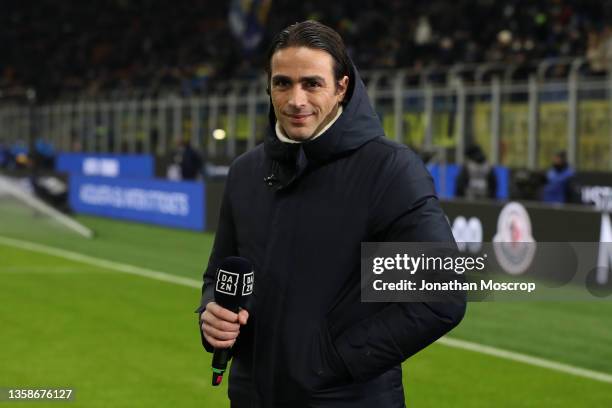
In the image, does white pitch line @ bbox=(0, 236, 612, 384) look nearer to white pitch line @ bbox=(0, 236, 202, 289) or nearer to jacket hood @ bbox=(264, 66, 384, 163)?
white pitch line @ bbox=(0, 236, 202, 289)

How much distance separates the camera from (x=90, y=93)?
4575 cm

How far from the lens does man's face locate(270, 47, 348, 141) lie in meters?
2.91

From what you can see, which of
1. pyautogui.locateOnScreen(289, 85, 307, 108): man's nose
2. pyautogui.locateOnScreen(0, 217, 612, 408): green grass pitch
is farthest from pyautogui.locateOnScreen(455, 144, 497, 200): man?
pyautogui.locateOnScreen(289, 85, 307, 108): man's nose

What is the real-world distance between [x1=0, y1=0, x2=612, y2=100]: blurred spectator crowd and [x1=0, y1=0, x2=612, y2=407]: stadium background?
0.27ft

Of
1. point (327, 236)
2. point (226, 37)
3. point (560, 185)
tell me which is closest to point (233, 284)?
point (327, 236)

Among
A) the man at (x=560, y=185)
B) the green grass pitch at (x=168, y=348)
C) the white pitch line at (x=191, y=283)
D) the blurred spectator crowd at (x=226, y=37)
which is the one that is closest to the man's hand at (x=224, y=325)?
the green grass pitch at (x=168, y=348)

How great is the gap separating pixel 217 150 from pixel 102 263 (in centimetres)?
1610

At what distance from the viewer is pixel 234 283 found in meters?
2.89

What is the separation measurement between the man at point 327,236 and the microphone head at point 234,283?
0.03 metres

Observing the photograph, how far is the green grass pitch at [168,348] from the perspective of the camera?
854 cm

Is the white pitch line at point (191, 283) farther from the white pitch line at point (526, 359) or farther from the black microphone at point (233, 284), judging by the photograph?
the black microphone at point (233, 284)

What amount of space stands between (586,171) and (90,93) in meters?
28.5

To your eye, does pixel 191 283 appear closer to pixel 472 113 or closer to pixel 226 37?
pixel 472 113

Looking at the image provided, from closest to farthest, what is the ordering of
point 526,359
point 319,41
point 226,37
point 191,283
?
point 319,41
point 526,359
point 191,283
point 226,37
